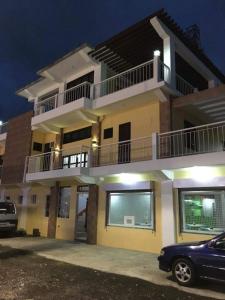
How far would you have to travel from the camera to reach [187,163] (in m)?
10.1

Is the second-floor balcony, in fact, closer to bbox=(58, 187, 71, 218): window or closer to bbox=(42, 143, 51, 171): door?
bbox=(42, 143, 51, 171): door

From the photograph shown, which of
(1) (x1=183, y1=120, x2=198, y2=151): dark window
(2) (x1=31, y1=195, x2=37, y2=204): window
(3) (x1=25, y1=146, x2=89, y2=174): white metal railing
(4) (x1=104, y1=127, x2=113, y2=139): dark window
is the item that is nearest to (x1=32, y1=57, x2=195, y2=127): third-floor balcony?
(4) (x1=104, y1=127, x2=113, y2=139): dark window

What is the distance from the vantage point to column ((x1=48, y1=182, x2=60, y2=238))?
15969 mm

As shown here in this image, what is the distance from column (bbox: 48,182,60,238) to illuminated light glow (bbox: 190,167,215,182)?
838 cm

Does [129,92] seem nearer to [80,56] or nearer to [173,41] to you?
Result: [173,41]

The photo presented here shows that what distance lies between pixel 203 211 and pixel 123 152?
477 cm

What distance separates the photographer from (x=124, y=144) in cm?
1367

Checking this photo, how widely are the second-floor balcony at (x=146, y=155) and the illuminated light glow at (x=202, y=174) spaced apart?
61 centimetres

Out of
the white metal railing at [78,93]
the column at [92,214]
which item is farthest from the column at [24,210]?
the white metal railing at [78,93]

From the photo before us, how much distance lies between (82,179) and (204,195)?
5691mm

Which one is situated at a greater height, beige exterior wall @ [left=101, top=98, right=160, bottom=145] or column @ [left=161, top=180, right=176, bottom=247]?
beige exterior wall @ [left=101, top=98, right=160, bottom=145]

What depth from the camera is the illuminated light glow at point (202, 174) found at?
10.4 meters

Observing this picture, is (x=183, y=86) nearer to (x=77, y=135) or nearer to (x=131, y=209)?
(x=77, y=135)

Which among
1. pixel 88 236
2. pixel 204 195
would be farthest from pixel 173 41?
pixel 88 236
